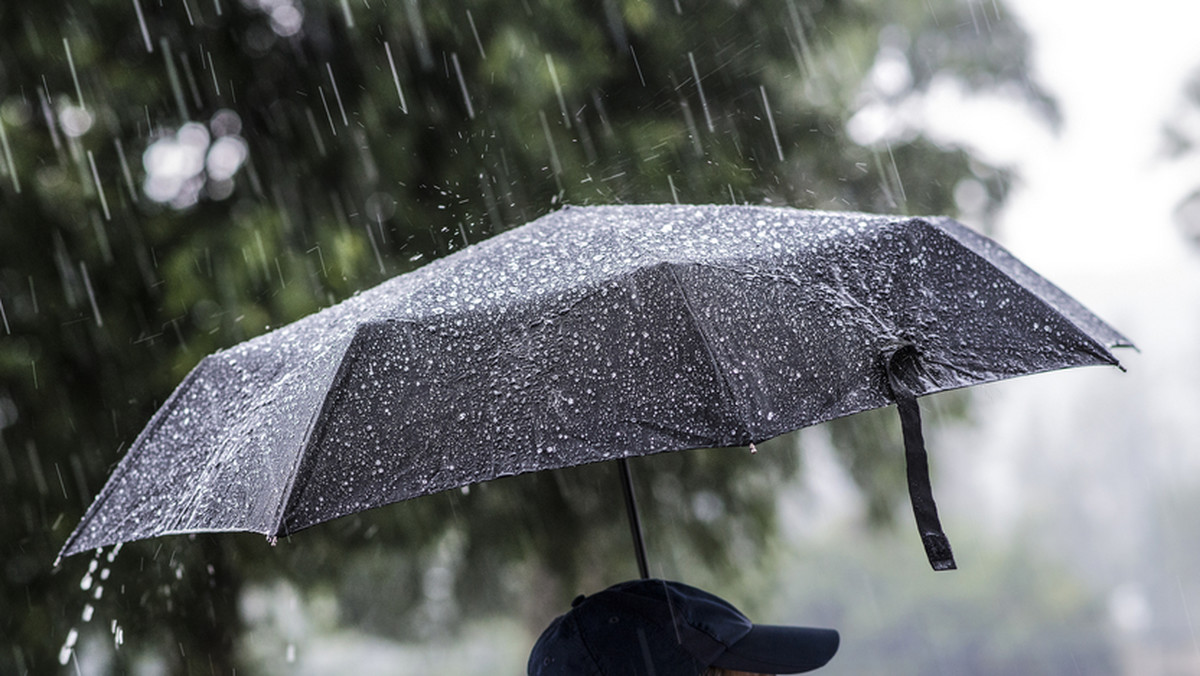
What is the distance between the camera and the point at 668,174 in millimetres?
4703

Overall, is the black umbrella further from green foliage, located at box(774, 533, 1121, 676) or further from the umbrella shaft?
green foliage, located at box(774, 533, 1121, 676)

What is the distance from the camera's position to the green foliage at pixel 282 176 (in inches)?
177

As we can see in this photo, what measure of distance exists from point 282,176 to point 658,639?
3535 mm

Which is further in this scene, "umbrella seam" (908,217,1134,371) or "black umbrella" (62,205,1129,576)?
"umbrella seam" (908,217,1134,371)

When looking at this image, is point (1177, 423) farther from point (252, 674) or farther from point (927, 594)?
point (252, 674)

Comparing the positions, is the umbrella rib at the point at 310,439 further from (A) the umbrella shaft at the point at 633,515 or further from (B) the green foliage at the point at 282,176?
(B) the green foliage at the point at 282,176

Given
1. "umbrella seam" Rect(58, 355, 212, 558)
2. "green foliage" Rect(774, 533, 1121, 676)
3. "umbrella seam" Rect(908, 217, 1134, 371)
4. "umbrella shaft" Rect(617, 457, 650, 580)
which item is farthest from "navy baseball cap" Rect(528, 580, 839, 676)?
"green foliage" Rect(774, 533, 1121, 676)

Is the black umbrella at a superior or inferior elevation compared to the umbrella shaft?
superior

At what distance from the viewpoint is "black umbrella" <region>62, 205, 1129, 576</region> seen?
161 cm

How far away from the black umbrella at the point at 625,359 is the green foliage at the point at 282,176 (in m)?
2.63

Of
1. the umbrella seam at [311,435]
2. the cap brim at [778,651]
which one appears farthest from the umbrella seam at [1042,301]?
the umbrella seam at [311,435]

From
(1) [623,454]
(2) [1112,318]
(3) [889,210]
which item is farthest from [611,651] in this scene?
(2) [1112,318]

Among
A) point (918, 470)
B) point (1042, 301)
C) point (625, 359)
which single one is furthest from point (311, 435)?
point (1042, 301)

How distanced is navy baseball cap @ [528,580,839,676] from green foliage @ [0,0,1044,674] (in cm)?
266
